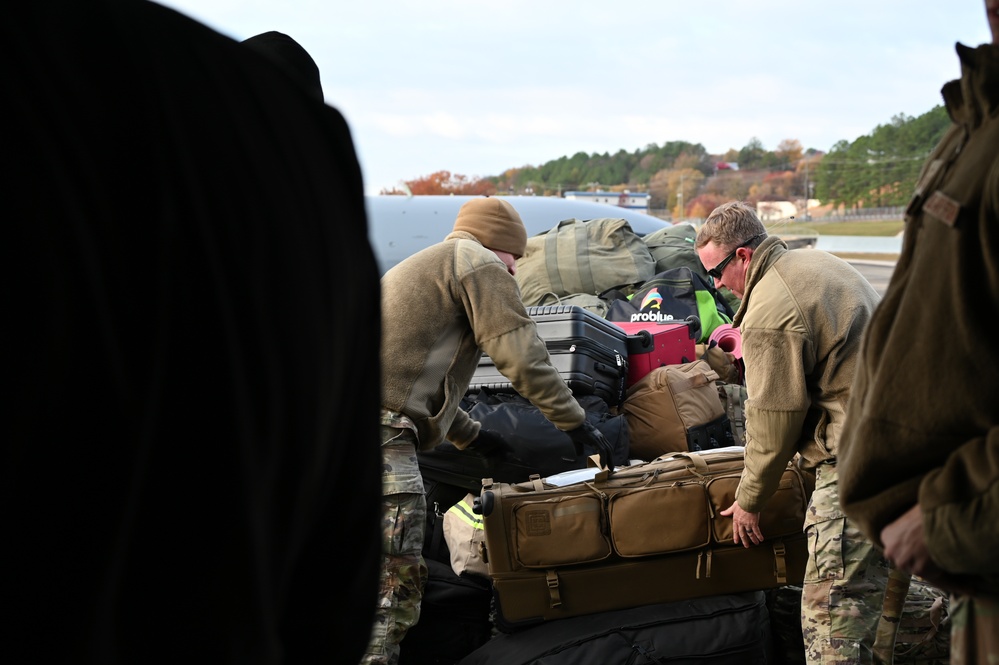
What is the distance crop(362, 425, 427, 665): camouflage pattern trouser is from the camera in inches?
138

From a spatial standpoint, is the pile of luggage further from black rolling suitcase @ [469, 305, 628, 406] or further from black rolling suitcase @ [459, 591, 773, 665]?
black rolling suitcase @ [469, 305, 628, 406]

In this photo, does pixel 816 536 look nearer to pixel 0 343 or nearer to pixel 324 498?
pixel 324 498

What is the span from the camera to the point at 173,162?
71 centimetres

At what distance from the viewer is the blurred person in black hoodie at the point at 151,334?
66cm

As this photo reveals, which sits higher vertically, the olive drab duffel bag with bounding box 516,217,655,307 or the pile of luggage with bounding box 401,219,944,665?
the olive drab duffel bag with bounding box 516,217,655,307

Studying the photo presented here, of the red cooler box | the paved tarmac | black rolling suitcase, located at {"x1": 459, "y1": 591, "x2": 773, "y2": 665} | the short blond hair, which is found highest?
the short blond hair

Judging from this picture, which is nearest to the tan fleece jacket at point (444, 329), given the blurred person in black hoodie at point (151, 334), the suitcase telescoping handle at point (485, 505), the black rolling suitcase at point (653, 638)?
the suitcase telescoping handle at point (485, 505)

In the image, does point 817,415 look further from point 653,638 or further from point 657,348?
point 657,348

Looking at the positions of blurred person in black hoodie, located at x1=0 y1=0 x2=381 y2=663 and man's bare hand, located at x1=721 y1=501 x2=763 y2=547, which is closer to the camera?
blurred person in black hoodie, located at x1=0 y1=0 x2=381 y2=663

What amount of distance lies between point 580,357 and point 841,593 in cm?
212

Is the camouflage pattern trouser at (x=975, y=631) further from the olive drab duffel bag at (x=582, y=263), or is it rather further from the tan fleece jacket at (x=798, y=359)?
the olive drab duffel bag at (x=582, y=263)

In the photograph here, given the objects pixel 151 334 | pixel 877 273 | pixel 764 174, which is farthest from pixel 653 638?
pixel 764 174

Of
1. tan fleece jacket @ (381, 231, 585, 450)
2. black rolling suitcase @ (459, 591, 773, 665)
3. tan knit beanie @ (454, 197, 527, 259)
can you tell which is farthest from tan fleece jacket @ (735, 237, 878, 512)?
tan knit beanie @ (454, 197, 527, 259)

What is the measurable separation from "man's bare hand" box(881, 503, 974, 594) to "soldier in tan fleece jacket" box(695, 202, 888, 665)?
5.91ft
